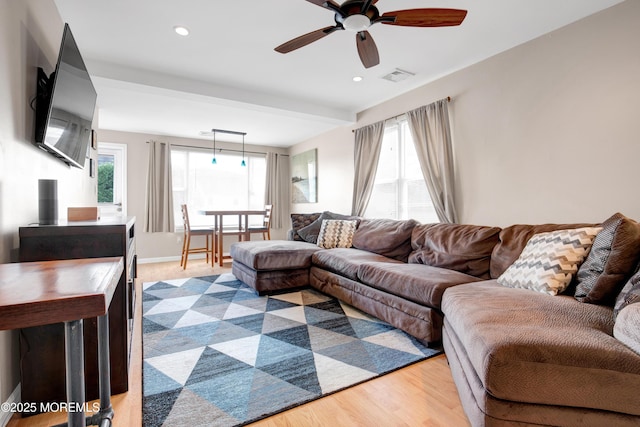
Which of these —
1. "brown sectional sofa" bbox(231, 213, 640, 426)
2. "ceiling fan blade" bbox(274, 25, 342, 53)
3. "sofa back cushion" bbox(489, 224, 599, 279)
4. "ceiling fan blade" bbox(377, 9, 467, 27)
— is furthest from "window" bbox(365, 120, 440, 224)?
"ceiling fan blade" bbox(274, 25, 342, 53)

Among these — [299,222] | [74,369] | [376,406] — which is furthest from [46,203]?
[299,222]

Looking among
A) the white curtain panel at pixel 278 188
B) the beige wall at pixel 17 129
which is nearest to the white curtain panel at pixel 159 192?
the white curtain panel at pixel 278 188

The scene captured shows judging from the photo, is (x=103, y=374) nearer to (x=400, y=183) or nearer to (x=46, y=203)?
(x=46, y=203)

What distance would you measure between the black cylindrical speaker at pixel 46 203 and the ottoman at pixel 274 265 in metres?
1.85

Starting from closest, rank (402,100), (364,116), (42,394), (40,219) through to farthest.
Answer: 1. (42,394)
2. (40,219)
3. (402,100)
4. (364,116)

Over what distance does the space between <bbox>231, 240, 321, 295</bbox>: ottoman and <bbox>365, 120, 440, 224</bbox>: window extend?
1.20 m

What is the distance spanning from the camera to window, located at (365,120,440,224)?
12.1ft

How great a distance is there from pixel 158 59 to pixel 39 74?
52.5 inches

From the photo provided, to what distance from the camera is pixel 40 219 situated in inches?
64.5

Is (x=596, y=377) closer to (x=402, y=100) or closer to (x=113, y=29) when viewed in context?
(x=402, y=100)

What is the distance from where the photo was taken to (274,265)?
3338 mm

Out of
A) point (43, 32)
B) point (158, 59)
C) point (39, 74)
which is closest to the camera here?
point (39, 74)

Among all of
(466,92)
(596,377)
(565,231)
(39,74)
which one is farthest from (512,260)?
(39,74)

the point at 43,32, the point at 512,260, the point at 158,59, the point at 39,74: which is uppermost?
the point at 158,59
